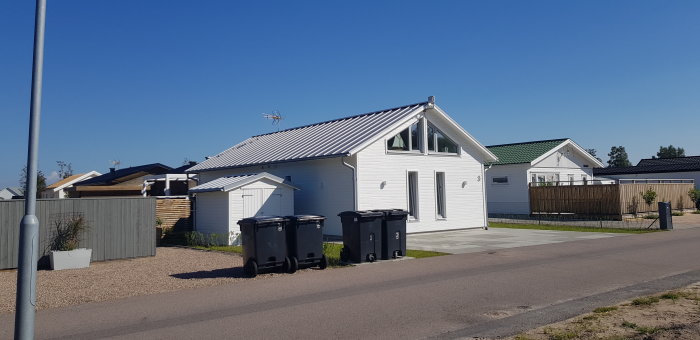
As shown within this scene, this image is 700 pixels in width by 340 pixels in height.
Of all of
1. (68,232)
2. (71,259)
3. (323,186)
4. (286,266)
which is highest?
(323,186)

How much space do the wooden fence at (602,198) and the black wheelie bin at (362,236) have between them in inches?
764

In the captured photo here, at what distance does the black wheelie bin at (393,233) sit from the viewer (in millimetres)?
14000

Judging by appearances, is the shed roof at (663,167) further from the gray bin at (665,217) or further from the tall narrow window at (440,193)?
the tall narrow window at (440,193)

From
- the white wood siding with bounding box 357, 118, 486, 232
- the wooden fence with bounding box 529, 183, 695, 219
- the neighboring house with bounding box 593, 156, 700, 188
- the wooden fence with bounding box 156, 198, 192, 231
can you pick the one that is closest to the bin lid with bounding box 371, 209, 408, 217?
the white wood siding with bounding box 357, 118, 486, 232

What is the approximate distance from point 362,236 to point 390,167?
Result: 787cm

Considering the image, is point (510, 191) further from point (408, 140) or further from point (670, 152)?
point (670, 152)

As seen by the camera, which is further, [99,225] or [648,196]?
[648,196]

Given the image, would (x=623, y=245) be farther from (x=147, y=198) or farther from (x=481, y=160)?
(x=147, y=198)

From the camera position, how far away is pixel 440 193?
75.6 ft

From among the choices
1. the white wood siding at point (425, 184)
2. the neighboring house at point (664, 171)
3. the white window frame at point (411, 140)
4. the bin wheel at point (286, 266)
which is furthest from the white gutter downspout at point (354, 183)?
the neighboring house at point (664, 171)

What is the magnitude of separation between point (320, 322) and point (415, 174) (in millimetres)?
14966

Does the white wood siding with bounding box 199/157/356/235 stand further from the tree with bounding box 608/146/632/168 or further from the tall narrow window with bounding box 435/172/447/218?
the tree with bounding box 608/146/632/168

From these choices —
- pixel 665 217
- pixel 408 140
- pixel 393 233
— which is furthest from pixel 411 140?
pixel 665 217

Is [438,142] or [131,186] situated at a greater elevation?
[438,142]
